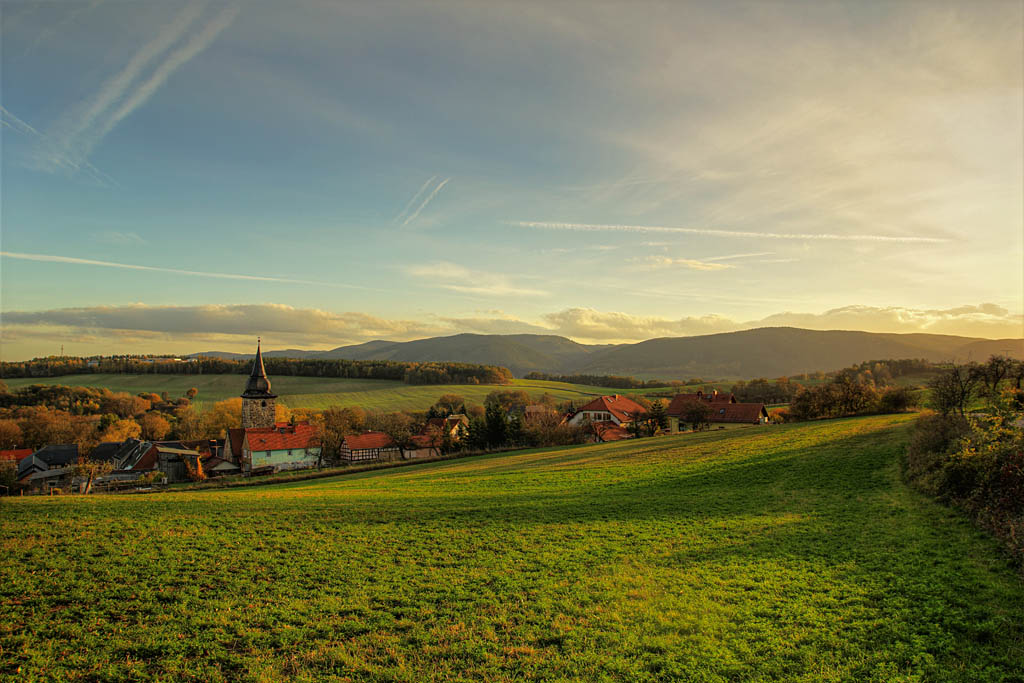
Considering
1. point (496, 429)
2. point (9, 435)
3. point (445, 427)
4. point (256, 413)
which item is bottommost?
point (9, 435)

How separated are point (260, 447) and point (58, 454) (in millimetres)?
30774

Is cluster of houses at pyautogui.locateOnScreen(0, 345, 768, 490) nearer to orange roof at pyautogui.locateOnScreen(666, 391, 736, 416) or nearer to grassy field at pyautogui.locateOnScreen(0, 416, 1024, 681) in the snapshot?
orange roof at pyautogui.locateOnScreen(666, 391, 736, 416)

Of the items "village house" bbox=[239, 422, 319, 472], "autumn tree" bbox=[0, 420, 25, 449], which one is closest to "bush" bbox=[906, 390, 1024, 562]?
"village house" bbox=[239, 422, 319, 472]

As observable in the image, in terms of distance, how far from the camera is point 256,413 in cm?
7638

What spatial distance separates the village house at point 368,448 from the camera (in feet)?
229

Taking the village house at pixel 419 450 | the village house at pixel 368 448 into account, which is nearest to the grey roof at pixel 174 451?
the village house at pixel 368 448

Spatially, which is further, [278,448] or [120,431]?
[120,431]

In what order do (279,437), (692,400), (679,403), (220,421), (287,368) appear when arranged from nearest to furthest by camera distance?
(692,400) → (279,437) → (679,403) → (220,421) → (287,368)

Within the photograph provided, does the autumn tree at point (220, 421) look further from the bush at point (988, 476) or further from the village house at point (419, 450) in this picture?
the bush at point (988, 476)

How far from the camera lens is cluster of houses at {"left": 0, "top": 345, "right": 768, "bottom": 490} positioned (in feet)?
216

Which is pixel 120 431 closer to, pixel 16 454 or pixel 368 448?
pixel 16 454

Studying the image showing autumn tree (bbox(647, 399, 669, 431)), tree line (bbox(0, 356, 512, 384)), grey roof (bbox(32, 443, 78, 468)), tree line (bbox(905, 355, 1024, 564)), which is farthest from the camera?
tree line (bbox(0, 356, 512, 384))

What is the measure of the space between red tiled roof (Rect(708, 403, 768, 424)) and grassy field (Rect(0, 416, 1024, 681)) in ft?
168

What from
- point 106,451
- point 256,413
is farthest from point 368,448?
point 106,451
